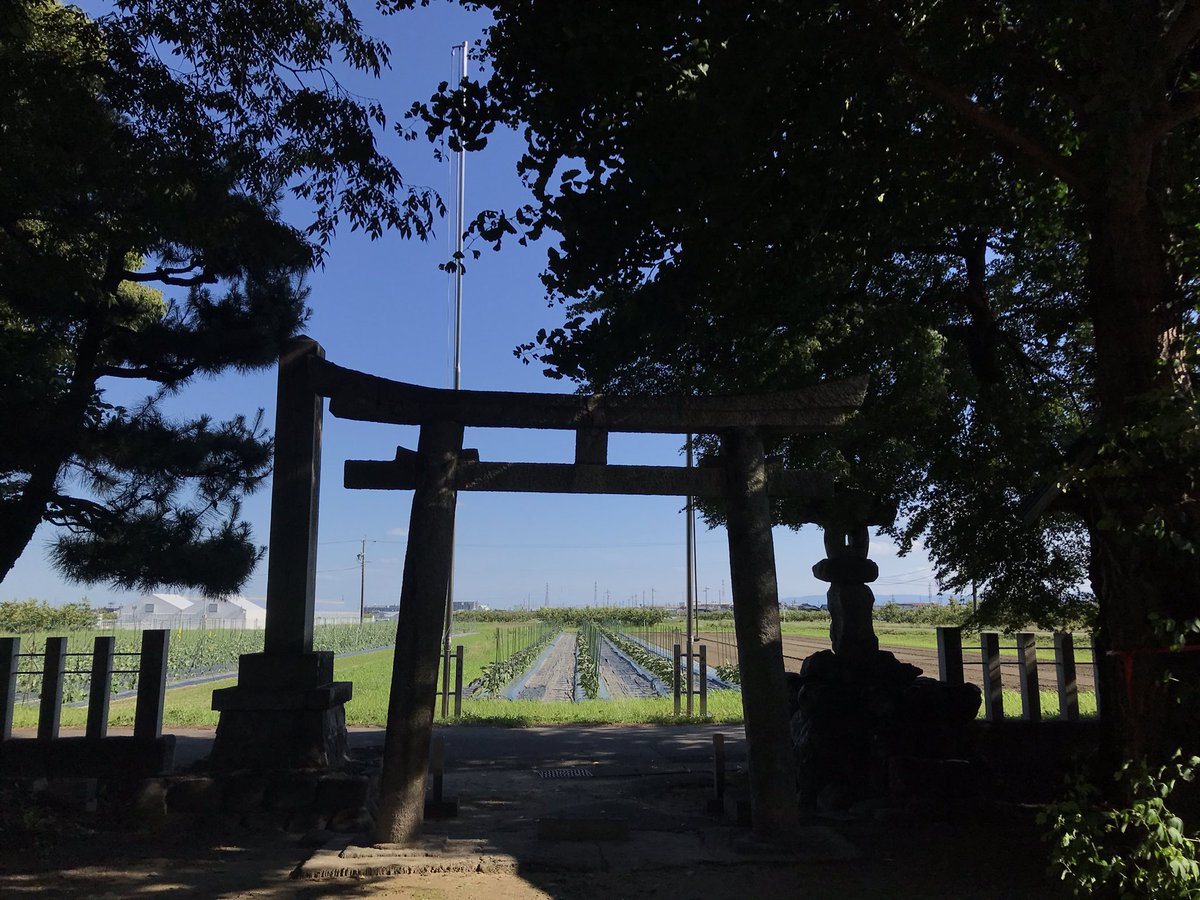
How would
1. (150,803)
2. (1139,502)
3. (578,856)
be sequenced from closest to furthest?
(1139,502) → (578,856) → (150,803)

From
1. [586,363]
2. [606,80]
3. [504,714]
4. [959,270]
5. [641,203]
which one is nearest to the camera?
[606,80]

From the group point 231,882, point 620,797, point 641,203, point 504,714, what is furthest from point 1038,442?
point 504,714

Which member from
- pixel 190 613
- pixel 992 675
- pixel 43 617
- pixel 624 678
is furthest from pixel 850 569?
pixel 190 613

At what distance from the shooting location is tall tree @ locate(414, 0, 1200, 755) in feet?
15.5

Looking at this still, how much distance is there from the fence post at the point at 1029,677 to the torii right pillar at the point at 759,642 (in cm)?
391

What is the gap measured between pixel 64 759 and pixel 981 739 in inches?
347

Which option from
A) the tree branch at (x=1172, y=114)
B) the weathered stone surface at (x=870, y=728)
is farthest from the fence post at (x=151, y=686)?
the tree branch at (x=1172, y=114)

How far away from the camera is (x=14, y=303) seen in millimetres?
7465

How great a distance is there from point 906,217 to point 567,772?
736 centimetres

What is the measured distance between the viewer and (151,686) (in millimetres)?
8195

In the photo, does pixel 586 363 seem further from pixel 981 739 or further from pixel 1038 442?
pixel 981 739

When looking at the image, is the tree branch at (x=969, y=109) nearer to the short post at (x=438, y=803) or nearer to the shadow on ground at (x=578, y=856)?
the shadow on ground at (x=578, y=856)

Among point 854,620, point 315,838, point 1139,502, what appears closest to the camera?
point 1139,502

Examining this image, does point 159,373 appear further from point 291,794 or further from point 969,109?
point 969,109
